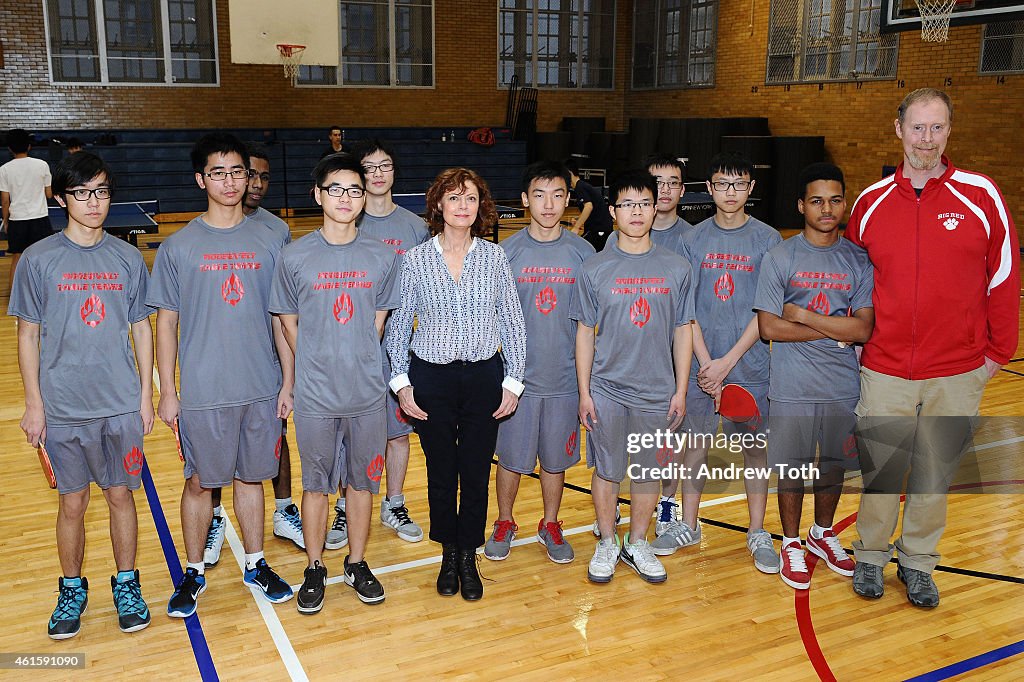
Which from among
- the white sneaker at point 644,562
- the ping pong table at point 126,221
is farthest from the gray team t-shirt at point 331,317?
the ping pong table at point 126,221

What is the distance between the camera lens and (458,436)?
12.8 ft

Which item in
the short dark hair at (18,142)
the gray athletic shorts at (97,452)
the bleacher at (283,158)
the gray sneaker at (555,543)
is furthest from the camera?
the bleacher at (283,158)

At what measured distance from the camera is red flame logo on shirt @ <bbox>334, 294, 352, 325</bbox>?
361 centimetres

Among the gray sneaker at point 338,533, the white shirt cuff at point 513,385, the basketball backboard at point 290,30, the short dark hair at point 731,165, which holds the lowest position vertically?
the gray sneaker at point 338,533

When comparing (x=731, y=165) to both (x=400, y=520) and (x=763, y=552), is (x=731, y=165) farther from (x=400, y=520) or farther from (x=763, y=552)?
(x=400, y=520)

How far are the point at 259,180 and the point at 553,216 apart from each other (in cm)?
154

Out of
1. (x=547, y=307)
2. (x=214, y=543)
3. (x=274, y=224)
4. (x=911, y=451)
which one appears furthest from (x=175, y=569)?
(x=911, y=451)

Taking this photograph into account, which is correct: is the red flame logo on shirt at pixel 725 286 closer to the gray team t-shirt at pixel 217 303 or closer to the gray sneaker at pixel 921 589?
the gray sneaker at pixel 921 589

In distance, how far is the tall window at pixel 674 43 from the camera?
2003 centimetres

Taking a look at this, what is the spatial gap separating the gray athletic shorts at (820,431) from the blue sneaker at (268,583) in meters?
2.36

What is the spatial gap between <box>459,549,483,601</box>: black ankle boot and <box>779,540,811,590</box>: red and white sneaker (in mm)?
1431

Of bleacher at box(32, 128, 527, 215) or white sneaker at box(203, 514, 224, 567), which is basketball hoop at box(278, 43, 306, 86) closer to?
bleacher at box(32, 128, 527, 215)

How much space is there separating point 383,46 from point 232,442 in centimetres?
1859

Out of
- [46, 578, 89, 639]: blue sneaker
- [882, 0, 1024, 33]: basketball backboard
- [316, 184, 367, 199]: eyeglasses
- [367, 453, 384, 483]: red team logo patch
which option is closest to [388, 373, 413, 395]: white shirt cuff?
[367, 453, 384, 483]: red team logo patch
